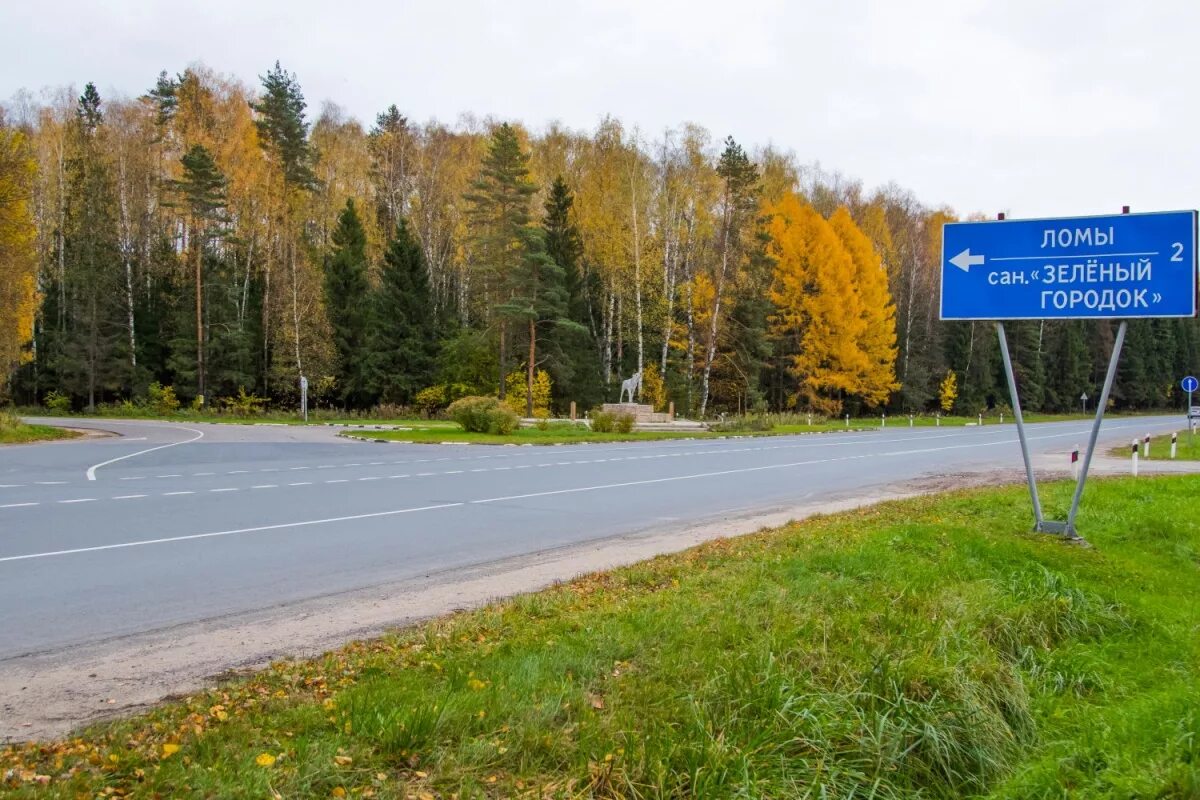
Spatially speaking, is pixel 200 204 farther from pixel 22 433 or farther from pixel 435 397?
pixel 22 433

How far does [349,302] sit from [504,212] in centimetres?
1404

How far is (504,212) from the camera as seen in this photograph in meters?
42.4

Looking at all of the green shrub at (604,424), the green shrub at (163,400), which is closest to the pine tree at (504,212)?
the green shrub at (604,424)

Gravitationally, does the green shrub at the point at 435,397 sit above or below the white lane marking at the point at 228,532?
above

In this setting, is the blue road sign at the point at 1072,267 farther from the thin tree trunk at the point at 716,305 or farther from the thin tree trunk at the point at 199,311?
the thin tree trunk at the point at 199,311

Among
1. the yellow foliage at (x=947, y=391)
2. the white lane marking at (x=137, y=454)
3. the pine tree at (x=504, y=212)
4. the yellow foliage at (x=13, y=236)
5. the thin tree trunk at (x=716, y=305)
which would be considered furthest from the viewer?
the yellow foliage at (x=947, y=391)

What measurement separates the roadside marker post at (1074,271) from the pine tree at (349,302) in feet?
145

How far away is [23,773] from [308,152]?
176 feet

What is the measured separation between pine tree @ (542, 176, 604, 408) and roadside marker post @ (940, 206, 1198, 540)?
35405 mm

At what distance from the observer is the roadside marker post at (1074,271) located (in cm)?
837

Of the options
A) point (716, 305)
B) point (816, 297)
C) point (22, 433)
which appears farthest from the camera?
point (816, 297)

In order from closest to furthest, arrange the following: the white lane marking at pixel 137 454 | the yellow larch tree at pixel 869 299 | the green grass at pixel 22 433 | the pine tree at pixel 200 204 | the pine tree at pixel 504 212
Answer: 1. the white lane marking at pixel 137 454
2. the green grass at pixel 22 433
3. the pine tree at pixel 504 212
4. the pine tree at pixel 200 204
5. the yellow larch tree at pixel 869 299

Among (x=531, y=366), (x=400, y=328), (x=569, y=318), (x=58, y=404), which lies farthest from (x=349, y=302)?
(x=58, y=404)

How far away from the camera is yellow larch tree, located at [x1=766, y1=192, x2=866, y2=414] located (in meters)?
48.8
